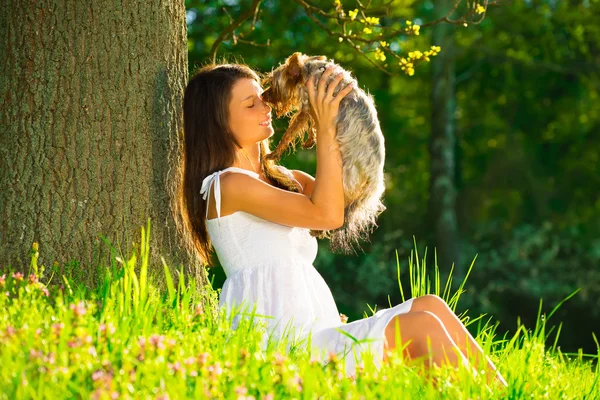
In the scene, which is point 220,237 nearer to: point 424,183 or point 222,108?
point 222,108

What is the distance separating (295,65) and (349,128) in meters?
0.37

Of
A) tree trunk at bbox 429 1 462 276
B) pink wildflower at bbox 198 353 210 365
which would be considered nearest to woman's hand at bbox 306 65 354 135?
pink wildflower at bbox 198 353 210 365

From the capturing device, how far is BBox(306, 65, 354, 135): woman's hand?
3.41 m

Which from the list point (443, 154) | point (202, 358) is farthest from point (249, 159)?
point (443, 154)

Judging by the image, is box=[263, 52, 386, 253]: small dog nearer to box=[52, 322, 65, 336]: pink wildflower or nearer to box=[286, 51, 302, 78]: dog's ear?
box=[286, 51, 302, 78]: dog's ear

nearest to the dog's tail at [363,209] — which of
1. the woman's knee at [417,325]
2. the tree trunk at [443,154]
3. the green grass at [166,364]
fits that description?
the woman's knee at [417,325]

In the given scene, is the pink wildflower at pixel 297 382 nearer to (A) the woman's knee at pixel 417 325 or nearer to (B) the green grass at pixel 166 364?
(B) the green grass at pixel 166 364

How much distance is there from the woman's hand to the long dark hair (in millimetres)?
433

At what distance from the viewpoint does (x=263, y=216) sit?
11.4ft

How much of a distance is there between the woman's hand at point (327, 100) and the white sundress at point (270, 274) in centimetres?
40

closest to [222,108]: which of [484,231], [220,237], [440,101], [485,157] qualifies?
[220,237]

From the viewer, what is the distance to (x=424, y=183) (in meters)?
16.6

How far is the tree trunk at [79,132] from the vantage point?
3.56 m

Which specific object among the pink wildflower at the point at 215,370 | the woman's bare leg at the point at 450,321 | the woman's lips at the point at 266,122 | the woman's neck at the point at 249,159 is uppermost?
the woman's lips at the point at 266,122
